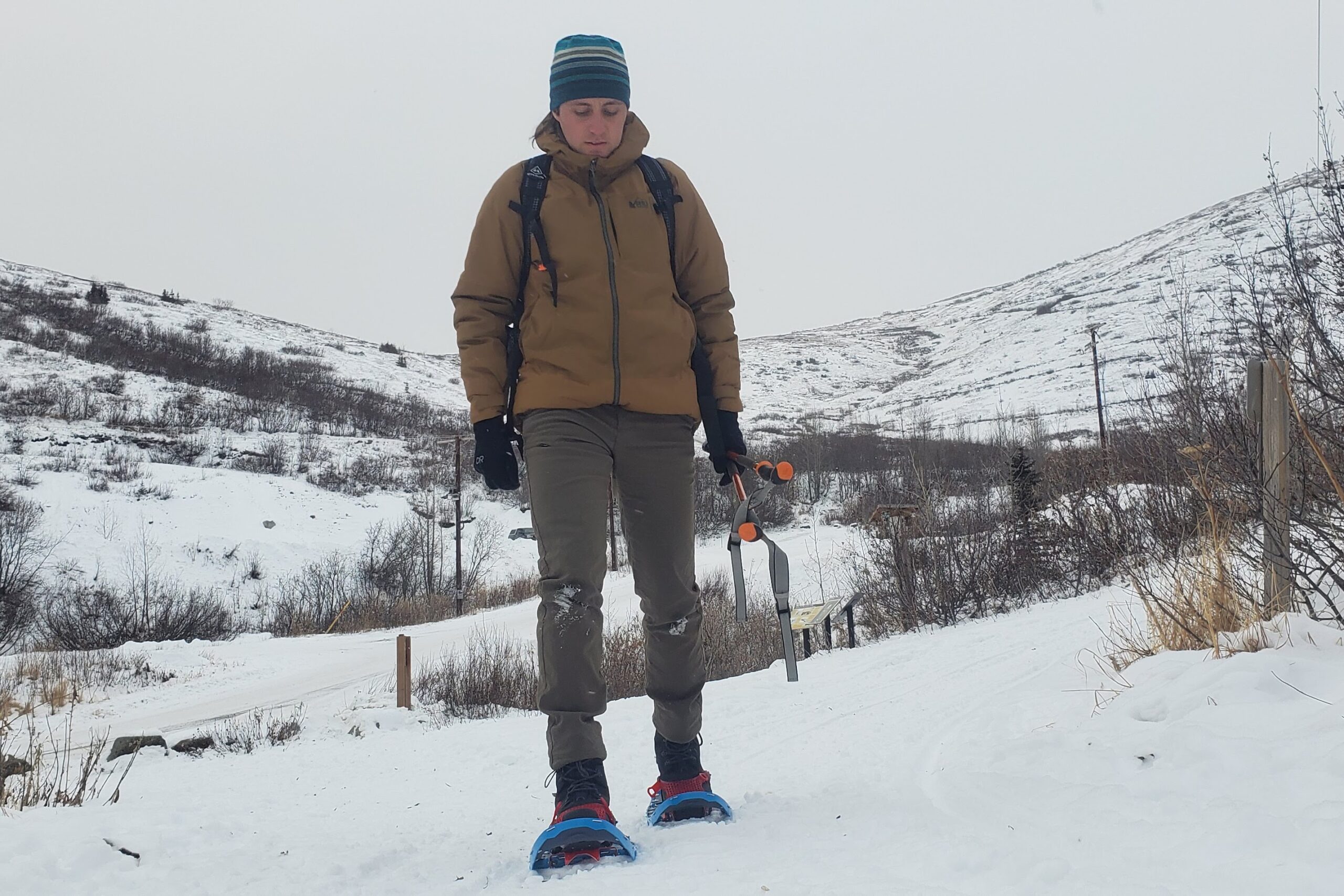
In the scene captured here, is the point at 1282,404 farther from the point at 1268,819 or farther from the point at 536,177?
the point at 536,177

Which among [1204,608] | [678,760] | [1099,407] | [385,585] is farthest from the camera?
[1099,407]

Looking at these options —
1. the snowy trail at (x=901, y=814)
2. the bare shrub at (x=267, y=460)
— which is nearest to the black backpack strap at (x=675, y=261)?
the snowy trail at (x=901, y=814)

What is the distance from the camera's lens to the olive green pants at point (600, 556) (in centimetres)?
224

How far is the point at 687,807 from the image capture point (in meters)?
2.38

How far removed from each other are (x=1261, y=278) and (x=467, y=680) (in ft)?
22.2

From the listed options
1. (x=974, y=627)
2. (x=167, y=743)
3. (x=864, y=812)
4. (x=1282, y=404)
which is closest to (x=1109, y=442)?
(x=974, y=627)

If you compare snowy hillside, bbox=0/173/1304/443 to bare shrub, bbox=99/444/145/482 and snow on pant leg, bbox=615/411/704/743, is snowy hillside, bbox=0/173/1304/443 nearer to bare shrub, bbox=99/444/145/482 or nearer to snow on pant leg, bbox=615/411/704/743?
bare shrub, bbox=99/444/145/482

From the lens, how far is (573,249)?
2.46m

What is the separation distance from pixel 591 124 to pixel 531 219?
13.9 inches

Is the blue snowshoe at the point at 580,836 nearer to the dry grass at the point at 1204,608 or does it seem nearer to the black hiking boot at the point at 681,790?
the black hiking boot at the point at 681,790

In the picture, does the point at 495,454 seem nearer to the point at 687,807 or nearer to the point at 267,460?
the point at 687,807

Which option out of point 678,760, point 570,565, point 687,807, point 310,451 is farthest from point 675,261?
point 310,451

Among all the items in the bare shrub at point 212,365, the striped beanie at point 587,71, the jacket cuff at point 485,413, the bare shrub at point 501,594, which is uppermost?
the bare shrub at point 212,365

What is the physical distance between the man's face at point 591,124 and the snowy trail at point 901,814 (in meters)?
1.94
